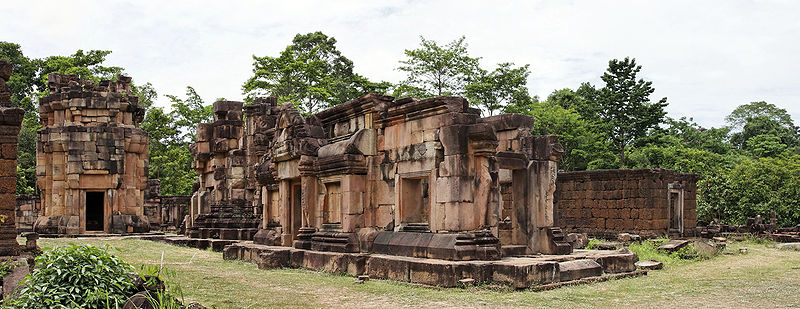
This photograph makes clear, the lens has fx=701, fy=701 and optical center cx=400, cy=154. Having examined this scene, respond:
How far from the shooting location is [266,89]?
41281mm

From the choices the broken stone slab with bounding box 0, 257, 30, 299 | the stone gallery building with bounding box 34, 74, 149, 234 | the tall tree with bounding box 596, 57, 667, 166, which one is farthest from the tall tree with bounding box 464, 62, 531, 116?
the broken stone slab with bounding box 0, 257, 30, 299

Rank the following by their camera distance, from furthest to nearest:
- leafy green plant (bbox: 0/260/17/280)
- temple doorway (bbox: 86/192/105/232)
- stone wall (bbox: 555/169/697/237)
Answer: temple doorway (bbox: 86/192/105/232), stone wall (bbox: 555/169/697/237), leafy green plant (bbox: 0/260/17/280)

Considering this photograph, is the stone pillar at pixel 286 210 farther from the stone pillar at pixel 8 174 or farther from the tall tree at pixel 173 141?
the tall tree at pixel 173 141

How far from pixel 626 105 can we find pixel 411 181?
3172cm

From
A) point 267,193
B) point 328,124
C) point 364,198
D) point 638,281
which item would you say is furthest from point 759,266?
point 267,193

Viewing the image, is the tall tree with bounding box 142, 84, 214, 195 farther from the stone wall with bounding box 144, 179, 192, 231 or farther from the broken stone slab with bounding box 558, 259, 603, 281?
the broken stone slab with bounding box 558, 259, 603, 281

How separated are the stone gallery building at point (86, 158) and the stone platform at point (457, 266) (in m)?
14.9

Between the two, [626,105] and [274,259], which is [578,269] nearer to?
[274,259]

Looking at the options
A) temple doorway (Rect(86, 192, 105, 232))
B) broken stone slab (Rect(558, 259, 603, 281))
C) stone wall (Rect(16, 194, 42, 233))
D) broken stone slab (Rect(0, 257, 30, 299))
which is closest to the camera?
broken stone slab (Rect(0, 257, 30, 299))

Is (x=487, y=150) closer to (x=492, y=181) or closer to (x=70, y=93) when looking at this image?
(x=492, y=181)

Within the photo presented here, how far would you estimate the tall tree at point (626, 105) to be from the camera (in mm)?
41906

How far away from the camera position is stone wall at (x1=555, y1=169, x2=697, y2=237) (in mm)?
24016

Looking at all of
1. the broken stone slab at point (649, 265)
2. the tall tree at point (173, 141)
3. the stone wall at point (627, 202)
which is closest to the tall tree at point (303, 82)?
the tall tree at point (173, 141)

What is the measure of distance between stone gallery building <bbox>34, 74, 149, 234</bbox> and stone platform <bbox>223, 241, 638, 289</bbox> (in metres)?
14.9
